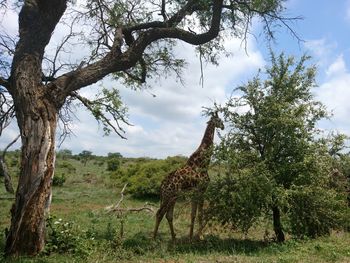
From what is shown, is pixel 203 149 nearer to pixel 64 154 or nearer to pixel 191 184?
pixel 191 184

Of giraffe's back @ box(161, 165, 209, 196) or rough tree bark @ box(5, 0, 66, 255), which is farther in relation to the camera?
giraffe's back @ box(161, 165, 209, 196)

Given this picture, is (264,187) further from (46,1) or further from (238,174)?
(46,1)

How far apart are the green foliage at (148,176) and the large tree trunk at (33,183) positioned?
17.0m

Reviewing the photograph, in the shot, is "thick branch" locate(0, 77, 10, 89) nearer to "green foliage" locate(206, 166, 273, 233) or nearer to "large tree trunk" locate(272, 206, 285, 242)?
"green foliage" locate(206, 166, 273, 233)

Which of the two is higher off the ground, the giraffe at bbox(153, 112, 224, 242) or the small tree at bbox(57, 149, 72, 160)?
the small tree at bbox(57, 149, 72, 160)

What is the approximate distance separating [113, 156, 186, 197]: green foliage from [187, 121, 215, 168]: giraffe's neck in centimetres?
1451

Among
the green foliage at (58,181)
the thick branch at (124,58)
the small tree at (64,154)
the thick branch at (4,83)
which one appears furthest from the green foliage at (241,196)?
the small tree at (64,154)

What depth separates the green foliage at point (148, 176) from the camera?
2812 cm

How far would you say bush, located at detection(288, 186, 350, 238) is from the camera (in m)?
12.0

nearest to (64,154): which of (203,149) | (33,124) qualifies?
(203,149)

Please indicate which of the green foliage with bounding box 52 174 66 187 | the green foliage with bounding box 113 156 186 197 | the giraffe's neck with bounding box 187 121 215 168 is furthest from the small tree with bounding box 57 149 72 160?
the giraffe's neck with bounding box 187 121 215 168

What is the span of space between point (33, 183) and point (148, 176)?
19160mm

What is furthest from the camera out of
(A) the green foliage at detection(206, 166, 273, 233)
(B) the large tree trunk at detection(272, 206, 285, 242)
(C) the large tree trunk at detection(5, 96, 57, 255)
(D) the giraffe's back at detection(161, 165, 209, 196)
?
(D) the giraffe's back at detection(161, 165, 209, 196)

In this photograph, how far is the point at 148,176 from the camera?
1170 inches
